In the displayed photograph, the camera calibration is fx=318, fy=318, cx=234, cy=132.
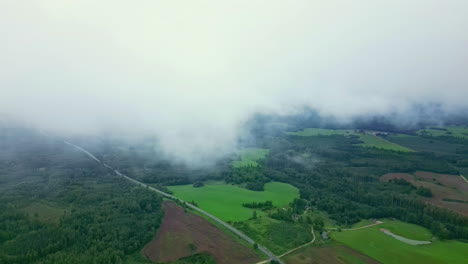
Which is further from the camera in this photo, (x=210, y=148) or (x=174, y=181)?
(x=210, y=148)

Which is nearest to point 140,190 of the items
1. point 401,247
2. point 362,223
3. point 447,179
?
point 362,223

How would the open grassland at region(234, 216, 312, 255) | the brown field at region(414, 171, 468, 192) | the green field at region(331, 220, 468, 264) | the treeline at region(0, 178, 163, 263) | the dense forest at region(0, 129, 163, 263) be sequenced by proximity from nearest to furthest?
the treeline at region(0, 178, 163, 263) → the dense forest at region(0, 129, 163, 263) → the green field at region(331, 220, 468, 264) → the open grassland at region(234, 216, 312, 255) → the brown field at region(414, 171, 468, 192)

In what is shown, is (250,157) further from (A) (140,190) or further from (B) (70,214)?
(B) (70,214)

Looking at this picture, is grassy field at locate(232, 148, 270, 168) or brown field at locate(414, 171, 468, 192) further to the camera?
grassy field at locate(232, 148, 270, 168)

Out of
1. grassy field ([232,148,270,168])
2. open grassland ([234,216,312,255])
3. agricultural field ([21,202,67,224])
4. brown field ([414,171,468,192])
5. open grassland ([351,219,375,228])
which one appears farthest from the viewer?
grassy field ([232,148,270,168])

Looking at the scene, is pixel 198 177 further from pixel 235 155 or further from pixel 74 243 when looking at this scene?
pixel 74 243

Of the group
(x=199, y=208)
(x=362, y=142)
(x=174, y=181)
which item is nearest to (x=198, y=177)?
(x=174, y=181)

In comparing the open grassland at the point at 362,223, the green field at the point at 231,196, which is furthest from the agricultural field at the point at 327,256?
the green field at the point at 231,196

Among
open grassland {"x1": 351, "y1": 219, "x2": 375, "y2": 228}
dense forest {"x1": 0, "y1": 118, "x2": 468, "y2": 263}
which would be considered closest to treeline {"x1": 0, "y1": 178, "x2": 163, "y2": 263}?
dense forest {"x1": 0, "y1": 118, "x2": 468, "y2": 263}

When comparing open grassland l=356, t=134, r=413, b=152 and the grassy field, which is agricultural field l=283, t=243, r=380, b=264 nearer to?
the grassy field
